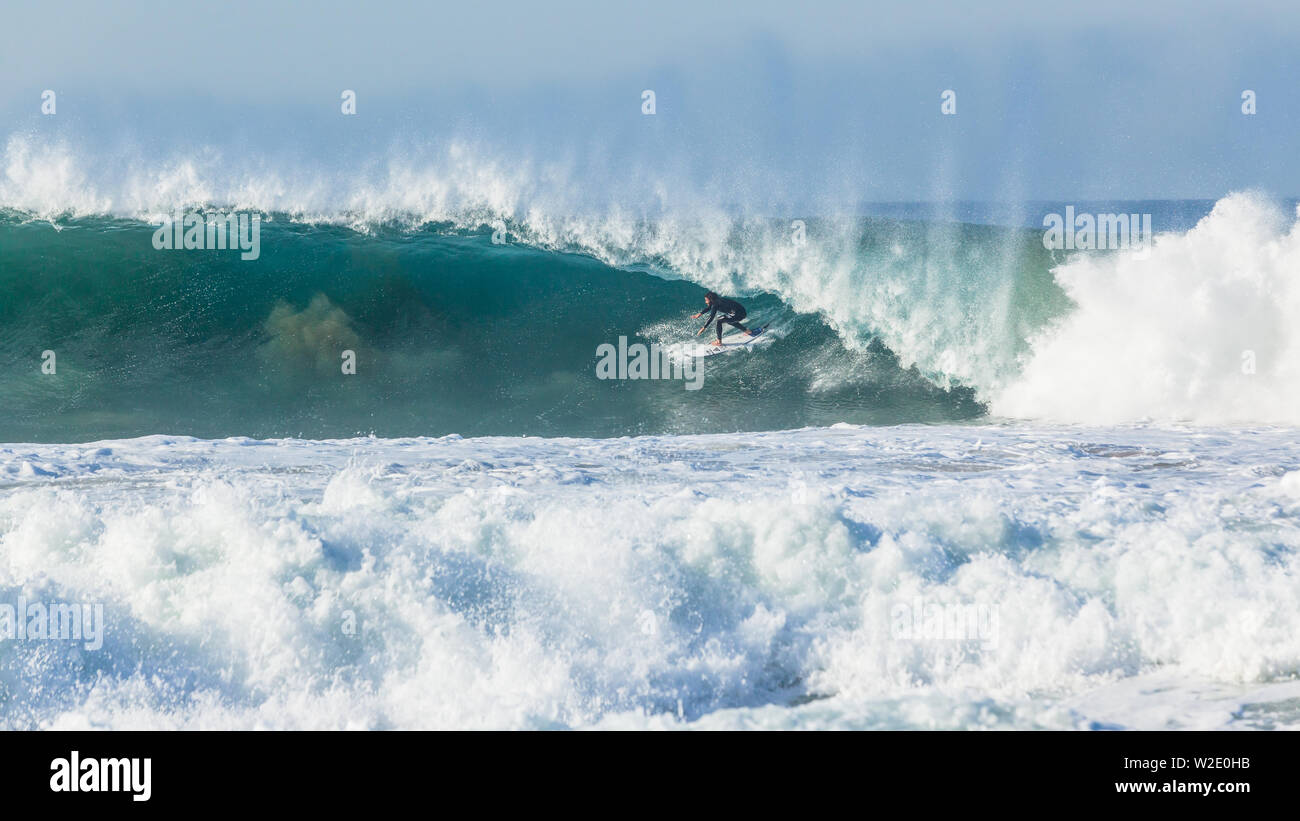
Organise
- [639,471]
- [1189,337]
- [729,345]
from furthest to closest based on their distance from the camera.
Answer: [729,345] → [1189,337] → [639,471]

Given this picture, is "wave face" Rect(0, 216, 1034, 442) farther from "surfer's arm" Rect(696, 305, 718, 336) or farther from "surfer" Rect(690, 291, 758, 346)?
"surfer" Rect(690, 291, 758, 346)

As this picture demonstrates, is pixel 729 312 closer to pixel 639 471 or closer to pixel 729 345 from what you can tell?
pixel 729 345

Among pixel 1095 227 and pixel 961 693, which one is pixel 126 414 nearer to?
pixel 961 693

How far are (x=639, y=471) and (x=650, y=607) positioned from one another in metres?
2.74

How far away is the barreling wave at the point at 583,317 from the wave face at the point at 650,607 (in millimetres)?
5196

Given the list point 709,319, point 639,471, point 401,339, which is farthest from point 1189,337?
point 401,339

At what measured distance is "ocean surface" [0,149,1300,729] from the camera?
521 cm

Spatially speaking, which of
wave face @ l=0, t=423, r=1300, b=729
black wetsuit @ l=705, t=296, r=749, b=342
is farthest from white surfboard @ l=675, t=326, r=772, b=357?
wave face @ l=0, t=423, r=1300, b=729

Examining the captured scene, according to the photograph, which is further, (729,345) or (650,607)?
(729,345)

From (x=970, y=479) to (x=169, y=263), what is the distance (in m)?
11.8

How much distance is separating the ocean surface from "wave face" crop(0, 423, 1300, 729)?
2 centimetres

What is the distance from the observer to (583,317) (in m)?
15.0

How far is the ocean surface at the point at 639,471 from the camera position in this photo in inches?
205
